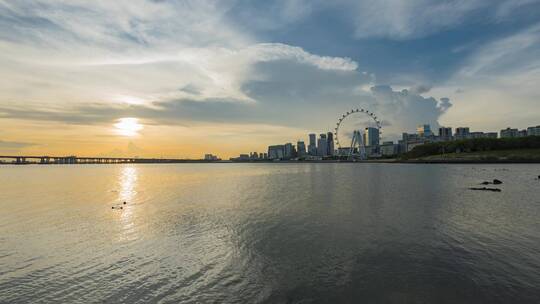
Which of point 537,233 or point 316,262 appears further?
point 537,233

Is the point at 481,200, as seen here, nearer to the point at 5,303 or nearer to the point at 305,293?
the point at 305,293

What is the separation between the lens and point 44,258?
73.2 ft

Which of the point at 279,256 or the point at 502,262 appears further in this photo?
the point at 279,256

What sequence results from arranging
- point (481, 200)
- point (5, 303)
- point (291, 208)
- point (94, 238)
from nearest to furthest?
point (5, 303) < point (94, 238) < point (291, 208) < point (481, 200)

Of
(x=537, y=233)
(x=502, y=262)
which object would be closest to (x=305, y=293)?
(x=502, y=262)

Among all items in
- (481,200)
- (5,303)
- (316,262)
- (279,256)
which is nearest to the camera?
(5,303)

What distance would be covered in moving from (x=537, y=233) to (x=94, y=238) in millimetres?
41029

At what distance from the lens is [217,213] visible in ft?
132

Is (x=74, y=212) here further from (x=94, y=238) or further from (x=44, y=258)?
(x=44, y=258)

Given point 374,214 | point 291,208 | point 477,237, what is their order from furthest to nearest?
point 291,208
point 374,214
point 477,237

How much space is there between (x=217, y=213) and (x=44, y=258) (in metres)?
20.4

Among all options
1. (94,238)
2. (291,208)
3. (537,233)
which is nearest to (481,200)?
(537,233)

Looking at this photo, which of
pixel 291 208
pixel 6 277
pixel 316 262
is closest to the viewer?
pixel 6 277

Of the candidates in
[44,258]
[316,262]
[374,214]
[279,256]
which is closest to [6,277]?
[44,258]
